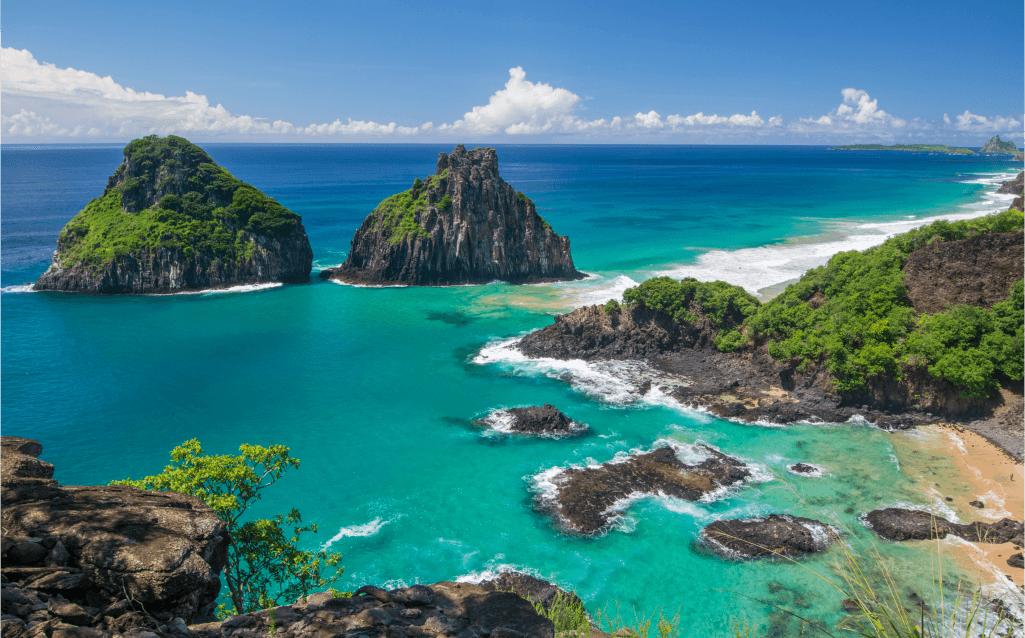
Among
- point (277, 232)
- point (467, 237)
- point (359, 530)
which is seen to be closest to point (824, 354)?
point (359, 530)

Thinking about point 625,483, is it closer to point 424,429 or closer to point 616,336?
point 424,429

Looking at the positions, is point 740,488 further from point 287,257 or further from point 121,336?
point 287,257

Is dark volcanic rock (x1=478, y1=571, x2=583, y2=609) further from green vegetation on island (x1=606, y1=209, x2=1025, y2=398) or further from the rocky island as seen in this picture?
the rocky island

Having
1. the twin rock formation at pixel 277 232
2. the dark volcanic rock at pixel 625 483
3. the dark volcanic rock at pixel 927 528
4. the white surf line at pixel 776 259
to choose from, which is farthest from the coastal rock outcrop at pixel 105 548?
the twin rock formation at pixel 277 232

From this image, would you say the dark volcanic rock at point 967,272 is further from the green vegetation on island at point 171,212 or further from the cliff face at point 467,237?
the green vegetation on island at point 171,212

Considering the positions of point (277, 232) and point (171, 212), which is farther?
point (277, 232)

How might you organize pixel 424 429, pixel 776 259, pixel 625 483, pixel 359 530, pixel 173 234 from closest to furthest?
1. pixel 359 530
2. pixel 625 483
3. pixel 424 429
4. pixel 173 234
5. pixel 776 259

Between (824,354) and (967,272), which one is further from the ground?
(967,272)

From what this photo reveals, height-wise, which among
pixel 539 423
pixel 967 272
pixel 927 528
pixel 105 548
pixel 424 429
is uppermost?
pixel 967 272
